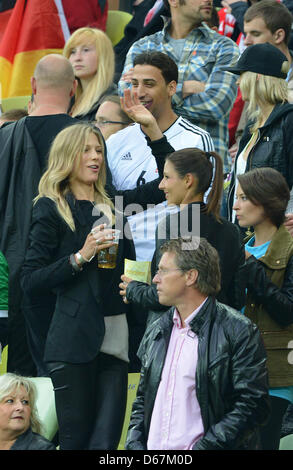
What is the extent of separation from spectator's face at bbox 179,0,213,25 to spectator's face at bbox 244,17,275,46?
358 millimetres

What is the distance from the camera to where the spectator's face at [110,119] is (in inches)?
293

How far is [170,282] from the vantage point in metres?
4.86

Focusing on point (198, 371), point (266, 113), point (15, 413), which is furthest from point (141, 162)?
point (198, 371)

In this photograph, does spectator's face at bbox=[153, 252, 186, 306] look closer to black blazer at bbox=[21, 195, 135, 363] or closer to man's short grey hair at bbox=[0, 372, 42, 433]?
black blazer at bbox=[21, 195, 135, 363]

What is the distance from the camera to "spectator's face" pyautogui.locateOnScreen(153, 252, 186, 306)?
4.84 metres

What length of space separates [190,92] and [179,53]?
486 mm

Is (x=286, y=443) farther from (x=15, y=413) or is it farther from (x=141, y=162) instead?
(x=141, y=162)

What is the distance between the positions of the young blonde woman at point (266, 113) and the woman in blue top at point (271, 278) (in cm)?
87

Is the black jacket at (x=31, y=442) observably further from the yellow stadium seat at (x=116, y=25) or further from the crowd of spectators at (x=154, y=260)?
the yellow stadium seat at (x=116, y=25)

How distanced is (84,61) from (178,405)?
13.7 feet

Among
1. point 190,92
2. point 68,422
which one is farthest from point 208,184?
point 190,92

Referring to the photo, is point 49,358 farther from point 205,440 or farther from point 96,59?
point 96,59

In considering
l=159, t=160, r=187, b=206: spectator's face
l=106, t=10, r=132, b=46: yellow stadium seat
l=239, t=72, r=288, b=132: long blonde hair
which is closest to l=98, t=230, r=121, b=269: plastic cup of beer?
l=159, t=160, r=187, b=206: spectator's face

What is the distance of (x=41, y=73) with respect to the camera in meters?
6.73
